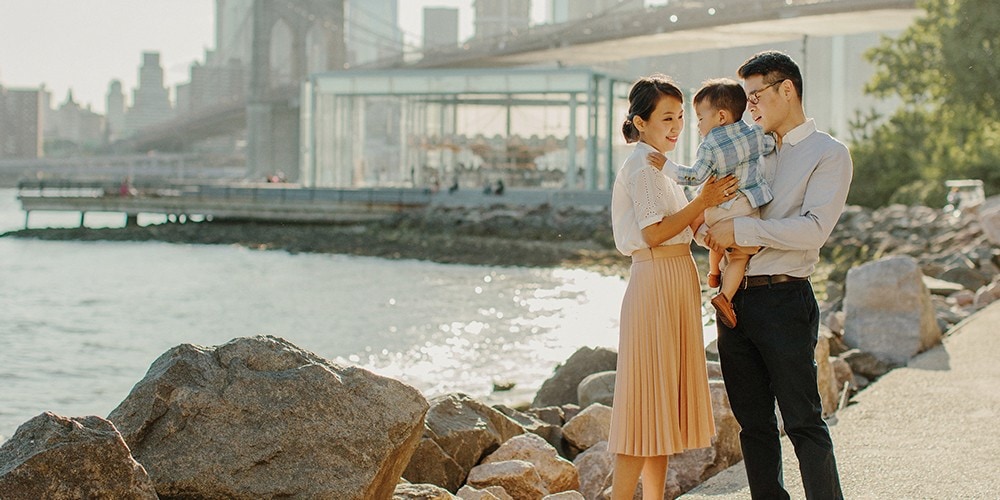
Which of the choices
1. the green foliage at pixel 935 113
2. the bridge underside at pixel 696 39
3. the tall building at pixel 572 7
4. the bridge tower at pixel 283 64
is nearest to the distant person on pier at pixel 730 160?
the green foliage at pixel 935 113

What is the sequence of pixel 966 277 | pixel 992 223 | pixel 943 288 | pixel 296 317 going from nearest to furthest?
pixel 943 288
pixel 966 277
pixel 992 223
pixel 296 317

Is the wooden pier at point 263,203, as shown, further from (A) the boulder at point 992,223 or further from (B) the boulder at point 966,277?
(B) the boulder at point 966,277

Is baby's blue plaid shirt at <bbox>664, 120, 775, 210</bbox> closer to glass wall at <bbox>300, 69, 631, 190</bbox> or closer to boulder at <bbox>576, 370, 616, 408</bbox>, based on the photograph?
boulder at <bbox>576, 370, 616, 408</bbox>

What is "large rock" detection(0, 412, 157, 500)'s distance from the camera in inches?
106

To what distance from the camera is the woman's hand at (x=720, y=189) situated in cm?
332

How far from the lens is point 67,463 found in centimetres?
273

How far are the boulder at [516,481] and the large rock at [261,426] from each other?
1.06m

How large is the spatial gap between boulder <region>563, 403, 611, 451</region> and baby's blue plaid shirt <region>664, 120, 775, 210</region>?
226 cm

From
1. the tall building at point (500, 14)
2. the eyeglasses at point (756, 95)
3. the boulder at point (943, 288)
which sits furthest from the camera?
the tall building at point (500, 14)

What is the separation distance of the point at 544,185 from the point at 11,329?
20135 mm

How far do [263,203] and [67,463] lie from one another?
3269 cm

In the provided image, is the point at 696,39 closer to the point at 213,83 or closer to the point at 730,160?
the point at 730,160

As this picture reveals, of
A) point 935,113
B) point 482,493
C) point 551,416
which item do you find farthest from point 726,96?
point 935,113

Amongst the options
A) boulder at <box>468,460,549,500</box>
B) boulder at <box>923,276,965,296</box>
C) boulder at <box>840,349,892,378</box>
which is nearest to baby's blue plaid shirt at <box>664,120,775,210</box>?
boulder at <box>468,460,549,500</box>
